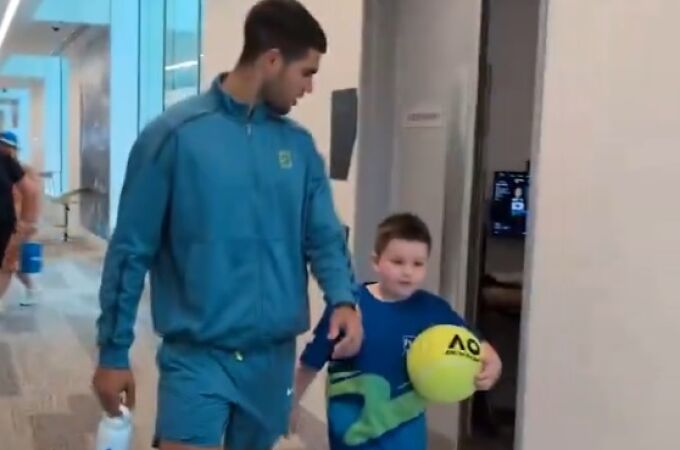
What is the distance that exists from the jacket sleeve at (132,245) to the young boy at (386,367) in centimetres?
67

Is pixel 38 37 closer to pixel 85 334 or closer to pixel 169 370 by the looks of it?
pixel 85 334

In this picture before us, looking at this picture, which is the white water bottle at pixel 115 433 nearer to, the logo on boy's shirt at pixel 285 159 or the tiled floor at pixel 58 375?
the logo on boy's shirt at pixel 285 159

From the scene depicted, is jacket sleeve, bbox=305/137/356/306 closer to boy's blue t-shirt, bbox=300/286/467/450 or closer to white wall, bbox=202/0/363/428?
boy's blue t-shirt, bbox=300/286/467/450

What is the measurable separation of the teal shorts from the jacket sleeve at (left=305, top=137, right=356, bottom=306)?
0.57 ft

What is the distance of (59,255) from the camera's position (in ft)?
40.3

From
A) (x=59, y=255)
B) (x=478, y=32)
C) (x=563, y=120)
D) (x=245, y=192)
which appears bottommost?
(x=59, y=255)

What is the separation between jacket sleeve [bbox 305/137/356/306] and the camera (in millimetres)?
2318

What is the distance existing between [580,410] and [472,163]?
4.03 feet

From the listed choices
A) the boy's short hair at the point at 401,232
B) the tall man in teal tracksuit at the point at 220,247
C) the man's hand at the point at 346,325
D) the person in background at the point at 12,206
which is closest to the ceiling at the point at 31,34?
the person in background at the point at 12,206

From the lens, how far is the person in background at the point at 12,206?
255 inches

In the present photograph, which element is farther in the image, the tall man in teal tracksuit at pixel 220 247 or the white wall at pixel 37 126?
the white wall at pixel 37 126

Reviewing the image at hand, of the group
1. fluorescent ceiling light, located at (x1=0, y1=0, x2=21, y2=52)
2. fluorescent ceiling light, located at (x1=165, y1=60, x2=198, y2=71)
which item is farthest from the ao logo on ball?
fluorescent ceiling light, located at (x1=0, y1=0, x2=21, y2=52)

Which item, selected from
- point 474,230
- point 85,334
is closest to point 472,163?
point 474,230

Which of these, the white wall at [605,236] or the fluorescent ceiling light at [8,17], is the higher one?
the fluorescent ceiling light at [8,17]
